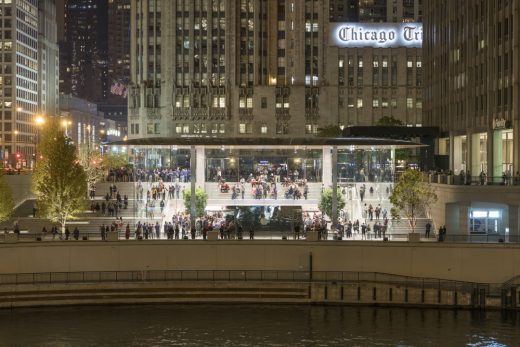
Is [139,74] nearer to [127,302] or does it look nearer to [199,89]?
[199,89]

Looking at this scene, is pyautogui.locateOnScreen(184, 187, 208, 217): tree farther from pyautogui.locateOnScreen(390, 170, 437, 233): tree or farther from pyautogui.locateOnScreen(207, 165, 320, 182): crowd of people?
Result: pyautogui.locateOnScreen(390, 170, 437, 233): tree

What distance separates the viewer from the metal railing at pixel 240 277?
60.7 m

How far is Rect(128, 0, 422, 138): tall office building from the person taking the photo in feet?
566

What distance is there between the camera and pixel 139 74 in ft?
579

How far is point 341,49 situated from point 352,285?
121m

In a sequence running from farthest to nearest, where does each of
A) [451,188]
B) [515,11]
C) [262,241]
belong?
[515,11] → [451,188] → [262,241]

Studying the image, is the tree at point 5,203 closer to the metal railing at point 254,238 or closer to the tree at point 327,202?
the metal railing at point 254,238

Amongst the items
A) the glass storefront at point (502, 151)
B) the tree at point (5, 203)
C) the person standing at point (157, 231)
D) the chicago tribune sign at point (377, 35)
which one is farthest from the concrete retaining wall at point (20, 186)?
the chicago tribune sign at point (377, 35)

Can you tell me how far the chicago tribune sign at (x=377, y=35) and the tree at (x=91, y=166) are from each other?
70.5 m

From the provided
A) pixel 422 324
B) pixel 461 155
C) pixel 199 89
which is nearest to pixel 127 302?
pixel 422 324

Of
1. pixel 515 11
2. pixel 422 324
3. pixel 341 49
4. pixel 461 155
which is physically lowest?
pixel 422 324

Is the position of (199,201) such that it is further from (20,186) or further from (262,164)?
(20,186)

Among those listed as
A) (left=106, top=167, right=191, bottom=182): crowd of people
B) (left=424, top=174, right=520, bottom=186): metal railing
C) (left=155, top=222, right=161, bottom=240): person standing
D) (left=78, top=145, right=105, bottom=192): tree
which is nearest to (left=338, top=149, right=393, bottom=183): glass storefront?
(left=424, top=174, right=520, bottom=186): metal railing

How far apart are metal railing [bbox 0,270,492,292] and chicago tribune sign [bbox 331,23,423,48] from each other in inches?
4664
